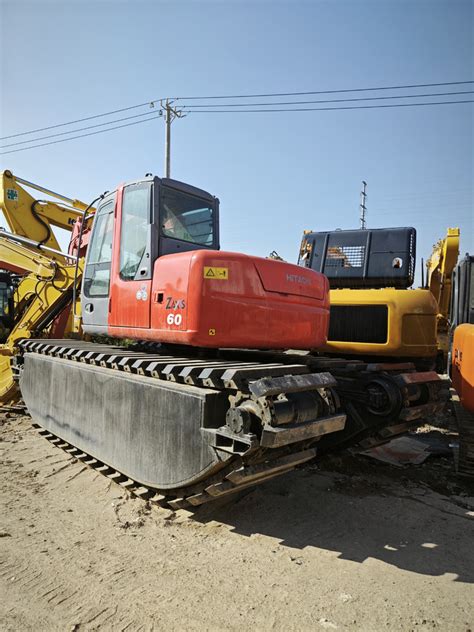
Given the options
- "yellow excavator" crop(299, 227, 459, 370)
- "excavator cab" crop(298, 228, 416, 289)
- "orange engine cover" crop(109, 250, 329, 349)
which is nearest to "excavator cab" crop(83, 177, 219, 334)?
"orange engine cover" crop(109, 250, 329, 349)

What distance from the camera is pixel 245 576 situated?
9.86 ft

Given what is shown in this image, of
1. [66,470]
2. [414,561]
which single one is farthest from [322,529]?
[66,470]

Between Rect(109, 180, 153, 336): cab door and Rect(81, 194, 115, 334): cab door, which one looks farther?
Rect(81, 194, 115, 334): cab door

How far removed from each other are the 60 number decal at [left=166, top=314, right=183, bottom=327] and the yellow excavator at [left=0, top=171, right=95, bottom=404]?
11.4ft

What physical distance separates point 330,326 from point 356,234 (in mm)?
1489

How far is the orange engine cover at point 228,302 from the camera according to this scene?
366cm

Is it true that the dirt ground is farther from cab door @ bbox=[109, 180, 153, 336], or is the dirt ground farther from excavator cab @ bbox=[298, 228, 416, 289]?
excavator cab @ bbox=[298, 228, 416, 289]

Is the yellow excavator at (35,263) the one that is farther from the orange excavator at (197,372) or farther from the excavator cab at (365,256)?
the excavator cab at (365,256)

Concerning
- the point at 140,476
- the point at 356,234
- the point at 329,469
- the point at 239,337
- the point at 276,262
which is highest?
the point at 356,234

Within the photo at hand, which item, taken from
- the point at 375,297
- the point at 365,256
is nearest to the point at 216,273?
the point at 375,297

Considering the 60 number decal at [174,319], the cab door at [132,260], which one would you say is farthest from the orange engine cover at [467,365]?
the cab door at [132,260]

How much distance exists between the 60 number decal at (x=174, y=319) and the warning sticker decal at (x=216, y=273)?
1.39ft

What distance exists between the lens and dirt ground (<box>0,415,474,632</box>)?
260 centimetres

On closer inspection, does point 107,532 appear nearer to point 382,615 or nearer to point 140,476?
point 140,476
